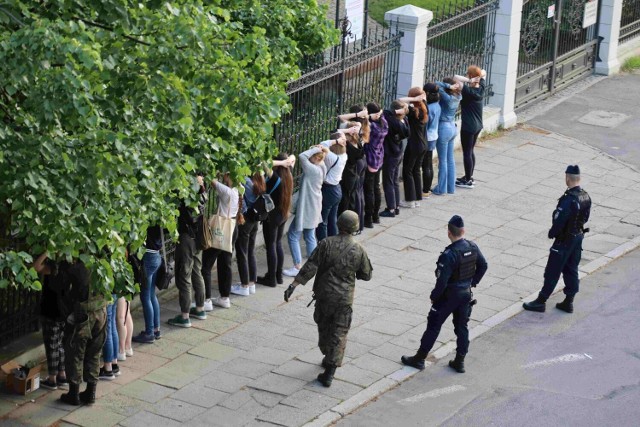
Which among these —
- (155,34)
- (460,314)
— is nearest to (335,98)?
(460,314)

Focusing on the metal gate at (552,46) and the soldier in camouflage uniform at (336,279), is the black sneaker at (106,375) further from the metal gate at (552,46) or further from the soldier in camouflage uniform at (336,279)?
the metal gate at (552,46)

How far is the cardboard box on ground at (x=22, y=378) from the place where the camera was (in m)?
12.2

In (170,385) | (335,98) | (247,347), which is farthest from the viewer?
(335,98)

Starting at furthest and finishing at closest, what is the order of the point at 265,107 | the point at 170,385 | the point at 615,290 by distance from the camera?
the point at 615,290
the point at 170,385
the point at 265,107

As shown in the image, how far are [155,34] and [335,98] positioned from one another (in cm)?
757

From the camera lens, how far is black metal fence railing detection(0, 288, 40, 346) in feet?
42.2

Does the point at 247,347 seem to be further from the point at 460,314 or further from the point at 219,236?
the point at 460,314

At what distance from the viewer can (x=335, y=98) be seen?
17.5m

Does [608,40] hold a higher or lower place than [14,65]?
lower

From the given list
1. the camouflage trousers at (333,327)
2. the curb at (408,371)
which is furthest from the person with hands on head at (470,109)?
the camouflage trousers at (333,327)

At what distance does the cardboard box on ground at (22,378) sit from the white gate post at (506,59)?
1168cm

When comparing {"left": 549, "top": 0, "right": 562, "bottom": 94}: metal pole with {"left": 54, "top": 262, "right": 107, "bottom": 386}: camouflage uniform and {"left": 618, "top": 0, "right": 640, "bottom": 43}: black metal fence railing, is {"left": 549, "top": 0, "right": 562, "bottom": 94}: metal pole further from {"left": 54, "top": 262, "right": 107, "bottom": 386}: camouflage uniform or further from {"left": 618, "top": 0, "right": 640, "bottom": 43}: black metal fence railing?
{"left": 54, "top": 262, "right": 107, "bottom": 386}: camouflage uniform

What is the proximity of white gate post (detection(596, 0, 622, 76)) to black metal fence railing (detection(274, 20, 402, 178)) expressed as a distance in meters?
7.81

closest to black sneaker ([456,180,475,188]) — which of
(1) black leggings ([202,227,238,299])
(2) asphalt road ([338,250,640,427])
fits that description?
(2) asphalt road ([338,250,640,427])
